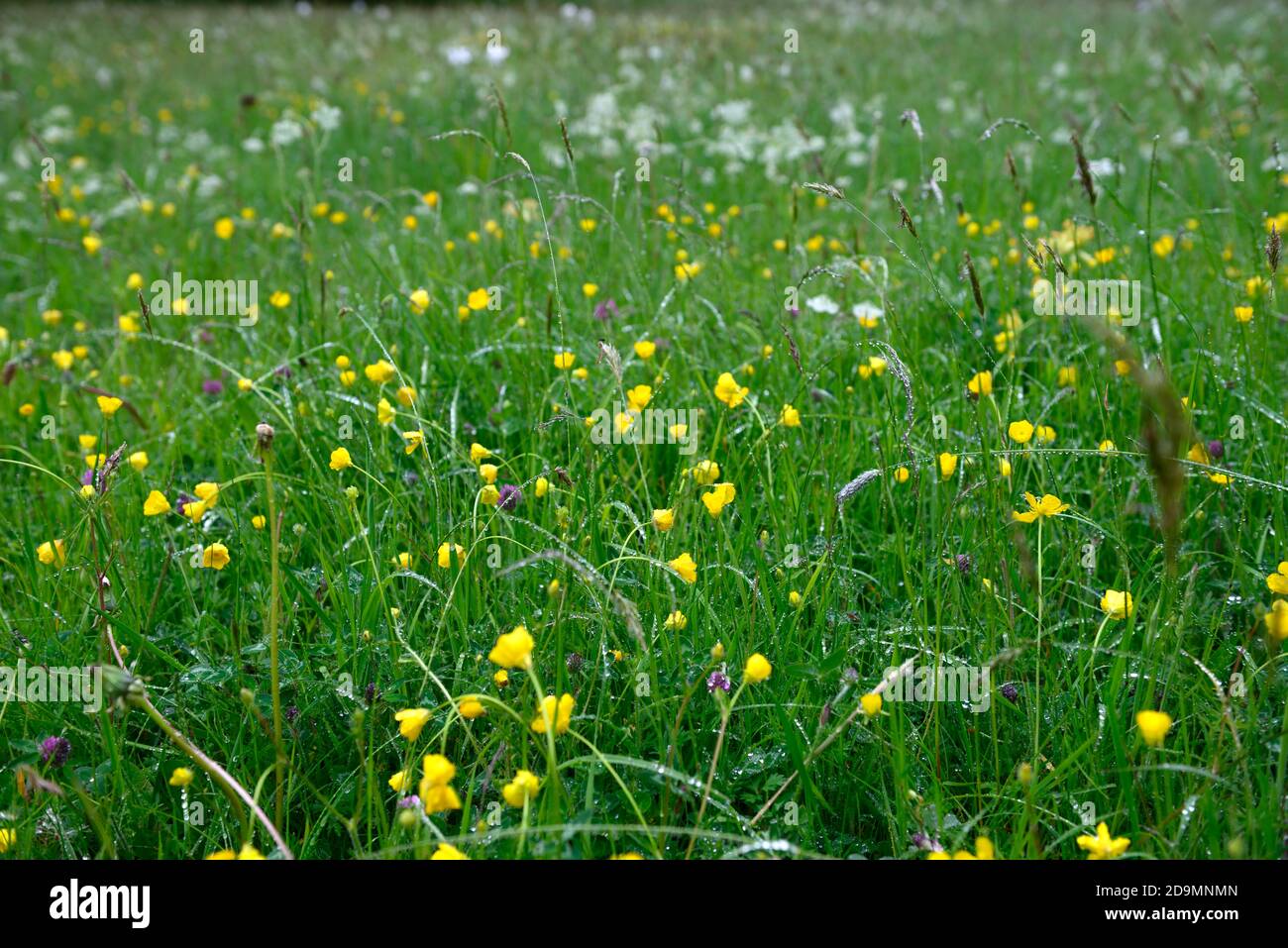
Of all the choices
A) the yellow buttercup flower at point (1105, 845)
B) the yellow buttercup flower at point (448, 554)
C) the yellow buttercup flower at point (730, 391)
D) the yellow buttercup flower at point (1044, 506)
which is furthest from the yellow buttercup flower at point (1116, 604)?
the yellow buttercup flower at point (448, 554)

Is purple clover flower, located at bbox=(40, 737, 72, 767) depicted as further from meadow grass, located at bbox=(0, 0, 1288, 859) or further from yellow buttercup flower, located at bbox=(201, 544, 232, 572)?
yellow buttercup flower, located at bbox=(201, 544, 232, 572)

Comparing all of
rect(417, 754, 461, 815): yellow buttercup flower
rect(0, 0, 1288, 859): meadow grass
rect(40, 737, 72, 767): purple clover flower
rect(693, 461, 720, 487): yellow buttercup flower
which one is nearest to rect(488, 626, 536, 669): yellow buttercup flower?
rect(0, 0, 1288, 859): meadow grass

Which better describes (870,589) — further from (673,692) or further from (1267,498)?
(1267,498)

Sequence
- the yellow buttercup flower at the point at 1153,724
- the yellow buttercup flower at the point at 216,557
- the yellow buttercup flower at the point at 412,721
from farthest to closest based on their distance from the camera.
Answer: the yellow buttercup flower at the point at 216,557 < the yellow buttercup flower at the point at 412,721 < the yellow buttercup flower at the point at 1153,724

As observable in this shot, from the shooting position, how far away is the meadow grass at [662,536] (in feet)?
5.75

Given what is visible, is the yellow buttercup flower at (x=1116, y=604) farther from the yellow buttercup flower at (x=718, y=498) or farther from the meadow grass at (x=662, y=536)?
the yellow buttercup flower at (x=718, y=498)

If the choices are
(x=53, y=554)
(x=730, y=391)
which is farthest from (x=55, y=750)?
(x=730, y=391)

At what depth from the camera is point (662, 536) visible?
86.6 inches

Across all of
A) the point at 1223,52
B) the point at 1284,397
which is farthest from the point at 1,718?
the point at 1223,52

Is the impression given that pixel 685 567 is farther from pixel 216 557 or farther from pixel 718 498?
pixel 216 557

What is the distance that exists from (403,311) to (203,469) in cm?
80

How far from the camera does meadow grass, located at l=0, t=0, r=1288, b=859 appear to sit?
1752 millimetres

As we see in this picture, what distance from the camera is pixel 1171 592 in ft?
6.15

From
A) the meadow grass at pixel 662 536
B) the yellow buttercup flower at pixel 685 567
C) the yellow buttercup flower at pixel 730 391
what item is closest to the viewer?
the meadow grass at pixel 662 536
